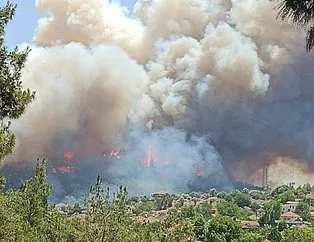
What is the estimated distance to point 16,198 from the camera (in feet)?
62.4

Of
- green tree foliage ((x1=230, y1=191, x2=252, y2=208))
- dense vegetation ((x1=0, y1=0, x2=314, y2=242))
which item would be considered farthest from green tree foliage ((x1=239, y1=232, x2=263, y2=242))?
green tree foliage ((x1=230, y1=191, x2=252, y2=208))

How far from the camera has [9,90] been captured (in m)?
8.15

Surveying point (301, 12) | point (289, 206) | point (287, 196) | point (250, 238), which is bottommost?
point (301, 12)

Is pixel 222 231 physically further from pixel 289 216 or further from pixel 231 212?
pixel 289 216

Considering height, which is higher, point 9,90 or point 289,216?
point 289,216

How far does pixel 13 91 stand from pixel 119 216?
9525 mm

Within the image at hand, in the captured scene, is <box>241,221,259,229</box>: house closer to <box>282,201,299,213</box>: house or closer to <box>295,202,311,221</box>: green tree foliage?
<box>295,202,311,221</box>: green tree foliage

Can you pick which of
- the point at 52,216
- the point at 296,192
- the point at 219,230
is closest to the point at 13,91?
the point at 52,216

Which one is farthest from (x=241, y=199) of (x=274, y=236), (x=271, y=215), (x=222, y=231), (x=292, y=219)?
(x=222, y=231)

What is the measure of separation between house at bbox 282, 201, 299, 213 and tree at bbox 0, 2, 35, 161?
97.0 metres

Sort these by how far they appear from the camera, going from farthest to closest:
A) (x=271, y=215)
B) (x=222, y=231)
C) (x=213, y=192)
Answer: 1. (x=213, y=192)
2. (x=271, y=215)
3. (x=222, y=231)

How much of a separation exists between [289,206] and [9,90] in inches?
4152

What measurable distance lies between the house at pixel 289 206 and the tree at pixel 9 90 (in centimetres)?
9695

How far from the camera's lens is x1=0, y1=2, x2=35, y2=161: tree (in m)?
8.12
